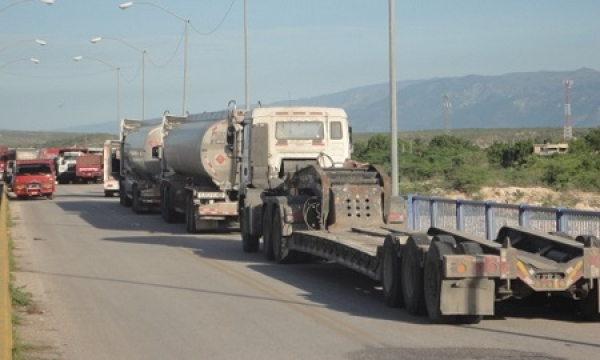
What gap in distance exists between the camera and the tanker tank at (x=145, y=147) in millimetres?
42312

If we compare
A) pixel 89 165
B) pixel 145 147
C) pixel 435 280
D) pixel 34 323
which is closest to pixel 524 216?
pixel 435 280

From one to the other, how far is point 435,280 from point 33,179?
4513 cm

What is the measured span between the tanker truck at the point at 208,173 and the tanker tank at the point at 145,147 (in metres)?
7.09

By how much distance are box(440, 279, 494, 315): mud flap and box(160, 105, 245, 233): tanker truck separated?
15764 millimetres

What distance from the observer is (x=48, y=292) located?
17953 mm

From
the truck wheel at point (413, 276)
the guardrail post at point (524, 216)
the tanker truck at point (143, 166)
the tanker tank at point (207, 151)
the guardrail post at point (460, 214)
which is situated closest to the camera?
the truck wheel at point (413, 276)

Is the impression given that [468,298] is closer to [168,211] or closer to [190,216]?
[190,216]

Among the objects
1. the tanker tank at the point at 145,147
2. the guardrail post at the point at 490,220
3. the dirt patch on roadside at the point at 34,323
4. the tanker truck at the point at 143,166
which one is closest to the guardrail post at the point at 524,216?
the guardrail post at the point at 490,220

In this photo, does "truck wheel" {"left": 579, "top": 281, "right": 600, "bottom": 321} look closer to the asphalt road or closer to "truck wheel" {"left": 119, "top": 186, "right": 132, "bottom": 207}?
the asphalt road

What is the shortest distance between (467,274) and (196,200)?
18205mm

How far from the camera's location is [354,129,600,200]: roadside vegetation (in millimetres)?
53406

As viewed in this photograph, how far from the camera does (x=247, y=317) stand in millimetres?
14664

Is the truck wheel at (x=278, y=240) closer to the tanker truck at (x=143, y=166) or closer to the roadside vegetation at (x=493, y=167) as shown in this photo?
the tanker truck at (x=143, y=166)

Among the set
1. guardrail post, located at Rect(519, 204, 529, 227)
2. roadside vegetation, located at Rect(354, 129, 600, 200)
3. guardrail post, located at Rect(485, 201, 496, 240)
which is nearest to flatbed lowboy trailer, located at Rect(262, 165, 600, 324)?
guardrail post, located at Rect(519, 204, 529, 227)
